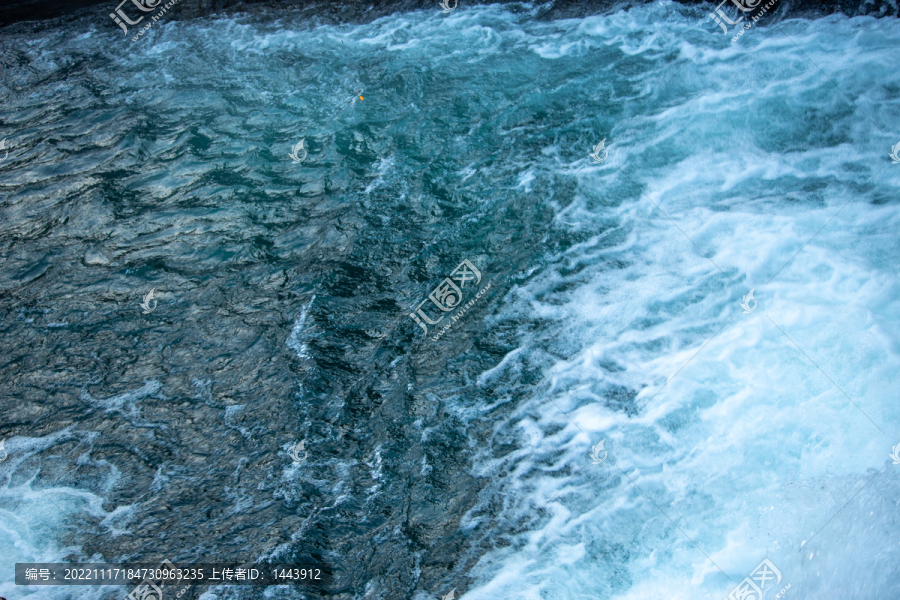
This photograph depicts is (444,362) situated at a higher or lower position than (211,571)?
higher

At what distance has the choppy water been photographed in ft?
13.6

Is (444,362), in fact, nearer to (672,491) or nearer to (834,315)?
(672,491)

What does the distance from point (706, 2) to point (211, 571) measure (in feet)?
32.2

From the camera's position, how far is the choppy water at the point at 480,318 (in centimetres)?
415

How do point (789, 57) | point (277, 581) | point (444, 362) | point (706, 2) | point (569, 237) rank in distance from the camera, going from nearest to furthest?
point (277, 581) < point (444, 362) < point (569, 237) < point (789, 57) < point (706, 2)

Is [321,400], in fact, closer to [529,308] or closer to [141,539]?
[141,539]

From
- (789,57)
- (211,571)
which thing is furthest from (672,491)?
(789,57)

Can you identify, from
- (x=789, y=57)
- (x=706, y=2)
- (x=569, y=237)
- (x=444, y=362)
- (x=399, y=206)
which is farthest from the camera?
(x=706, y=2)

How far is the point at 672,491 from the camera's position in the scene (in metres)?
4.31

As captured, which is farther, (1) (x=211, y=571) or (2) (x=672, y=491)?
(2) (x=672, y=491)

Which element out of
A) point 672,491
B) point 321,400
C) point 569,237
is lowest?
point 672,491

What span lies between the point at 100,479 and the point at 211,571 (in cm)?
142

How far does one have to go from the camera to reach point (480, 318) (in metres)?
5.43

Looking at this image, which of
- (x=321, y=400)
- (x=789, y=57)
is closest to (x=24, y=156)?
(x=321, y=400)
